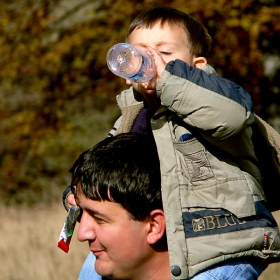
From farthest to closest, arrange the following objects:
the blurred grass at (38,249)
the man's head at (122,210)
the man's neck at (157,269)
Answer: the blurred grass at (38,249) < the man's neck at (157,269) < the man's head at (122,210)

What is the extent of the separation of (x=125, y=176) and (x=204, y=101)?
57 cm

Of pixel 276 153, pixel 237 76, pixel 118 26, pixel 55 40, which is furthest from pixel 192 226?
pixel 55 40

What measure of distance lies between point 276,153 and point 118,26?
5465 millimetres

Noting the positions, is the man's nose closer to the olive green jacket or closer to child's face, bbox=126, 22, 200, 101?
the olive green jacket

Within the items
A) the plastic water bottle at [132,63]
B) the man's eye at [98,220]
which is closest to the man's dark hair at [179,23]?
the plastic water bottle at [132,63]

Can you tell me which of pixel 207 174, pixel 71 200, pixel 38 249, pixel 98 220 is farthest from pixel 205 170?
pixel 38 249

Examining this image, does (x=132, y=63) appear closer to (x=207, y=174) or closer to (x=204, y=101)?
(x=204, y=101)

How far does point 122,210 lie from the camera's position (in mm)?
2883

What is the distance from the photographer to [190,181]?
2754mm

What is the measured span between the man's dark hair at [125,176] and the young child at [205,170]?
6.9 inches

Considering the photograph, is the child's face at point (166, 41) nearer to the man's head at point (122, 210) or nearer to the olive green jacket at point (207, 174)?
the olive green jacket at point (207, 174)

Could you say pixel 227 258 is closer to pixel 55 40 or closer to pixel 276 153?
pixel 276 153

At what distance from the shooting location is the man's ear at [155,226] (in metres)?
2.91

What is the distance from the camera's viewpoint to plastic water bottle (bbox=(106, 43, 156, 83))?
271 centimetres
